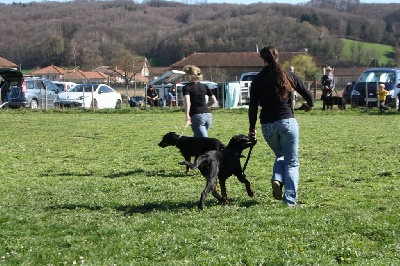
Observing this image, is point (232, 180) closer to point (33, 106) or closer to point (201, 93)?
point (201, 93)

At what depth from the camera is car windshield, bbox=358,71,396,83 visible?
83.8ft

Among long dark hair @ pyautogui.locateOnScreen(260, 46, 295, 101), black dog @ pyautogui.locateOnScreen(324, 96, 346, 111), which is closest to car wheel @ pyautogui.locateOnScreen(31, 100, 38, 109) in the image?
black dog @ pyautogui.locateOnScreen(324, 96, 346, 111)

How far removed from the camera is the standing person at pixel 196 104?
9.42 m

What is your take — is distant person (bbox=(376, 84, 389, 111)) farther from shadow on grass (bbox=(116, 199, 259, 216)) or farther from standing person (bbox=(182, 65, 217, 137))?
shadow on grass (bbox=(116, 199, 259, 216))

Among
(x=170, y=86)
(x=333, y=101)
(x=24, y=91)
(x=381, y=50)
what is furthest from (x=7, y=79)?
(x=381, y=50)

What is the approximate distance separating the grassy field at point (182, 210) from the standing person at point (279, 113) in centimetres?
31

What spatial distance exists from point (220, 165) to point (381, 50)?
352ft

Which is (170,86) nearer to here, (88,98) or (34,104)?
(88,98)

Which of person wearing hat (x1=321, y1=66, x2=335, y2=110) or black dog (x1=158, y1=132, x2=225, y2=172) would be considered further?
person wearing hat (x1=321, y1=66, x2=335, y2=110)

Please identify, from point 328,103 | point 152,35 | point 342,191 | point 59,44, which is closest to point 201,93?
point 342,191

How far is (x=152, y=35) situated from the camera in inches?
5335

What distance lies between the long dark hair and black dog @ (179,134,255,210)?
983 mm

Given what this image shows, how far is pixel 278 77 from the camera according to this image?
6.68m

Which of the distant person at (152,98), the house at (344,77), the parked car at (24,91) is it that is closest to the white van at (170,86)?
the distant person at (152,98)
